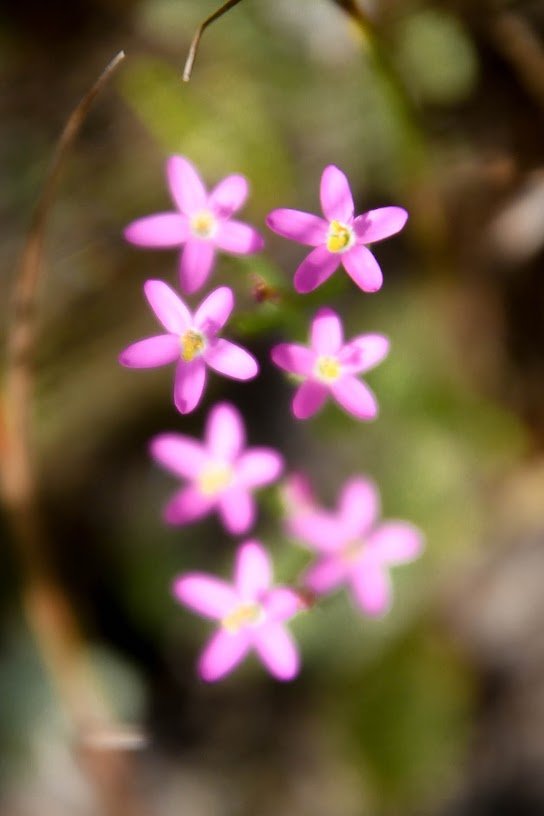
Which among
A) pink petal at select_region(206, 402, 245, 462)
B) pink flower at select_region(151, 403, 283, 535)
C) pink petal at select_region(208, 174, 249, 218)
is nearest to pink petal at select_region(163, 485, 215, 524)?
pink flower at select_region(151, 403, 283, 535)

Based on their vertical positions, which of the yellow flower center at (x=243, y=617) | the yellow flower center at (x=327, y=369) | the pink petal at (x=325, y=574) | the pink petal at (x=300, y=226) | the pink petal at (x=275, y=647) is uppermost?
the pink petal at (x=300, y=226)

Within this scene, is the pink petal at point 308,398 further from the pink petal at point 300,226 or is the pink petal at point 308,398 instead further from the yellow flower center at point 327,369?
the pink petal at point 300,226

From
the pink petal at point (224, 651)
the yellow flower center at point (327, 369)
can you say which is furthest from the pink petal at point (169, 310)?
the pink petal at point (224, 651)

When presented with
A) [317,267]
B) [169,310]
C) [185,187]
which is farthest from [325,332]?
[185,187]

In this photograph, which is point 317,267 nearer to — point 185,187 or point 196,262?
point 196,262

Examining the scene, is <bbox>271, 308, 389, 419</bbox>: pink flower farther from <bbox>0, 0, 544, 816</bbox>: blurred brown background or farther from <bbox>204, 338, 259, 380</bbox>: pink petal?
<bbox>0, 0, 544, 816</bbox>: blurred brown background

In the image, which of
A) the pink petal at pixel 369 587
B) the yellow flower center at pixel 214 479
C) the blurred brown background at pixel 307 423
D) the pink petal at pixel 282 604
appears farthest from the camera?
the blurred brown background at pixel 307 423
